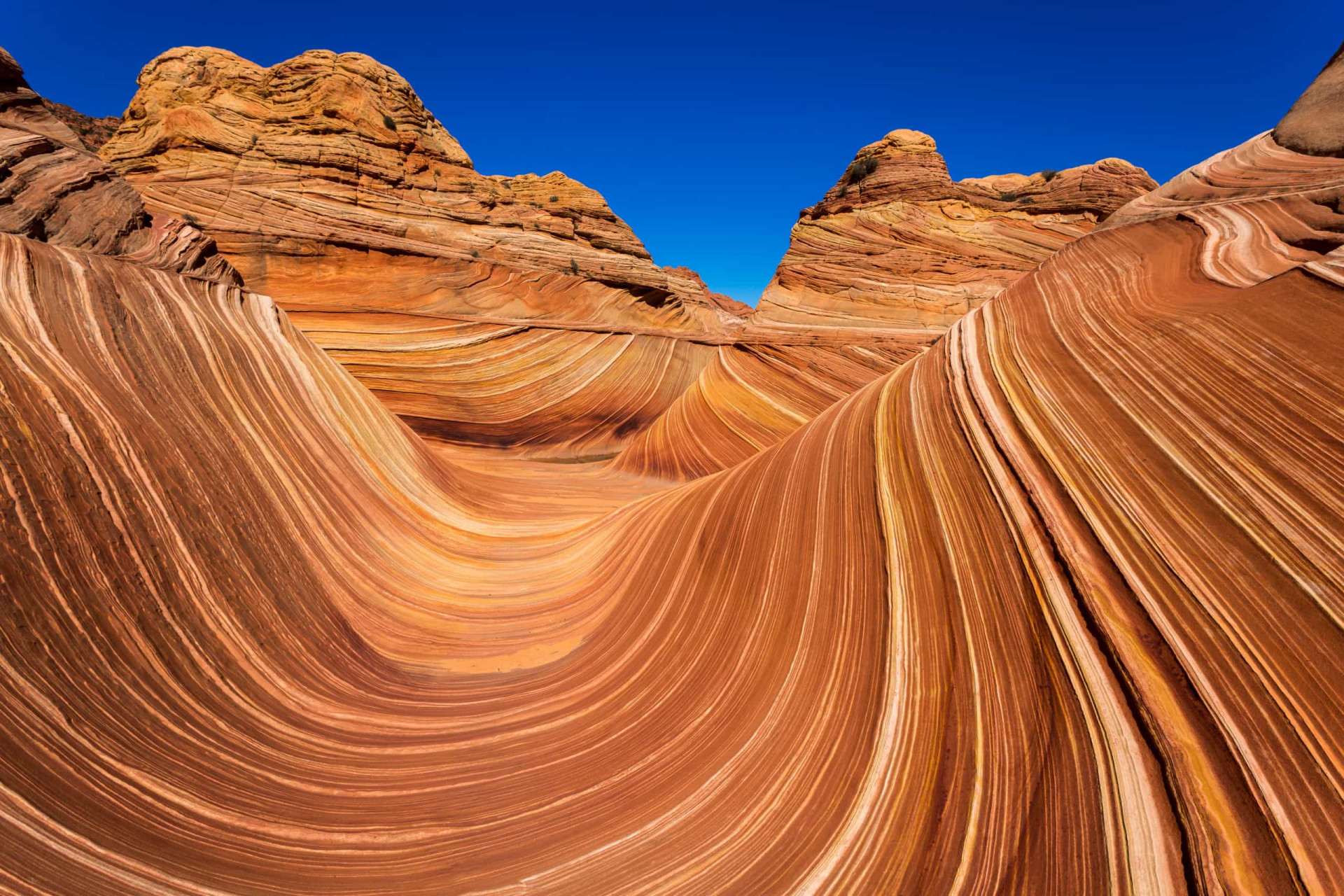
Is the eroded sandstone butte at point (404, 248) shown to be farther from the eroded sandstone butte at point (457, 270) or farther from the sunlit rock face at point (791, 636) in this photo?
the sunlit rock face at point (791, 636)

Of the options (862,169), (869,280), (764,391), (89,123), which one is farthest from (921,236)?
(89,123)

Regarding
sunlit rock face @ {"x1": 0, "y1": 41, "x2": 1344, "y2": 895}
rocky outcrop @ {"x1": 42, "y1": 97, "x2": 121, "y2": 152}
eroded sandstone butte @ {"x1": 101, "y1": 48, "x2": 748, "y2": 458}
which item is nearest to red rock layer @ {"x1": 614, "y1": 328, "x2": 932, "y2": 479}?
eroded sandstone butte @ {"x1": 101, "y1": 48, "x2": 748, "y2": 458}

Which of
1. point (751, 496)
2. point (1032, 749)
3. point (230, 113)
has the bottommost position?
point (1032, 749)

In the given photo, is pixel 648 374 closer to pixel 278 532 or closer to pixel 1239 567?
pixel 278 532

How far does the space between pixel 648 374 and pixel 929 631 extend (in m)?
8.32

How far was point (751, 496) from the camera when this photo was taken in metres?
3.32

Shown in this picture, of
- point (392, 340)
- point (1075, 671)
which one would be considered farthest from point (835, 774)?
point (392, 340)

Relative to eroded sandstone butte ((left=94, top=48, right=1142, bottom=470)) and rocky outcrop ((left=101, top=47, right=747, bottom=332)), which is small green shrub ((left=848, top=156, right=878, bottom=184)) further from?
rocky outcrop ((left=101, top=47, right=747, bottom=332))

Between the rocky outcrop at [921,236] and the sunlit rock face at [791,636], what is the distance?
4.60 meters

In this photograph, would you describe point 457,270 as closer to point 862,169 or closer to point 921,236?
point 862,169

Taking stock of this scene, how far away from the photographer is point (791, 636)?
248cm

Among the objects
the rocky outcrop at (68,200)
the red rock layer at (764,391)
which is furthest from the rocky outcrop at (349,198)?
the rocky outcrop at (68,200)

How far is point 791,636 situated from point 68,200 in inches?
192

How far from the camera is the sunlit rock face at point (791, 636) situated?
1.45 m
